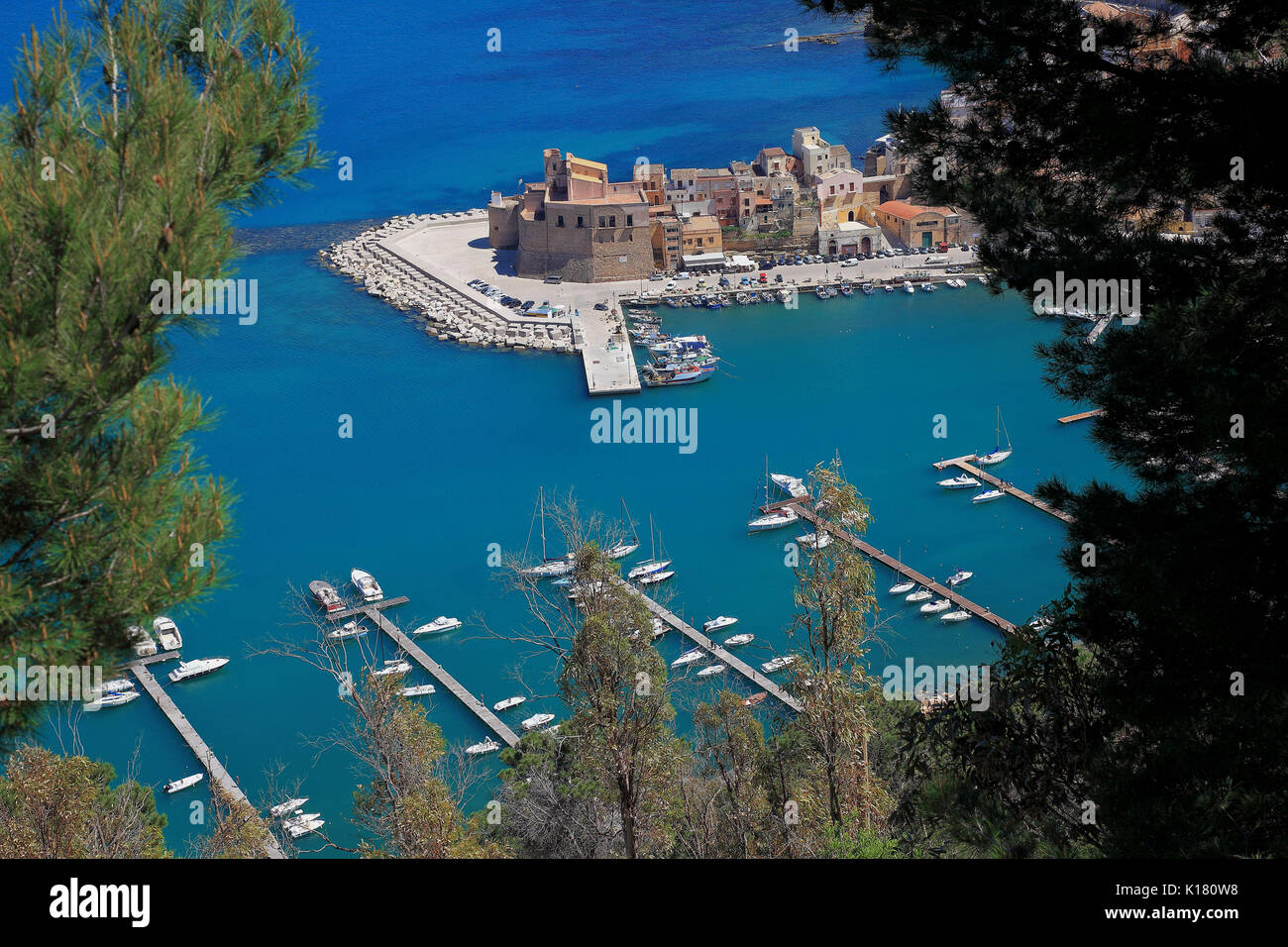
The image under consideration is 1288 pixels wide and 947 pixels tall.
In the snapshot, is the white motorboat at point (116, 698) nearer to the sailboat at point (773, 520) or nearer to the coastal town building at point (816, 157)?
the sailboat at point (773, 520)

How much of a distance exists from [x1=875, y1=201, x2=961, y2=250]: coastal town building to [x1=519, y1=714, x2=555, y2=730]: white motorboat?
16.0 metres

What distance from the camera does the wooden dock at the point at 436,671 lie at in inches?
444

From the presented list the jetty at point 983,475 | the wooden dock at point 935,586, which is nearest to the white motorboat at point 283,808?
the wooden dock at point 935,586

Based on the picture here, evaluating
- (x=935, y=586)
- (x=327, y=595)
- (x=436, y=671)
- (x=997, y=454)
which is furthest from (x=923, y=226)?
(x=436, y=671)

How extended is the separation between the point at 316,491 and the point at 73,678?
1448 cm

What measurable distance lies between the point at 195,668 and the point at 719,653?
211 inches

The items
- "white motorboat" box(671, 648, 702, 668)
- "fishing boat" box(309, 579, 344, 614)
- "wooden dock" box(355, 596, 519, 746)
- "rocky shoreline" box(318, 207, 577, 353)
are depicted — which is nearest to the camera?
"wooden dock" box(355, 596, 519, 746)

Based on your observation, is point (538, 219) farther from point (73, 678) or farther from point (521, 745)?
point (73, 678)

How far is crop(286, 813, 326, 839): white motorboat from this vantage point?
9328mm

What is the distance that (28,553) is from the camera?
2605 mm

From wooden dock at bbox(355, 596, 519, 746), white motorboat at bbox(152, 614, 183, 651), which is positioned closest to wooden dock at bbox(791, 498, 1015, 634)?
wooden dock at bbox(355, 596, 519, 746)

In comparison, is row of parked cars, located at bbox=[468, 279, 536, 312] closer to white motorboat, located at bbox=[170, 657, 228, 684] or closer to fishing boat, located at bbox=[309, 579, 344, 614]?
fishing boat, located at bbox=[309, 579, 344, 614]

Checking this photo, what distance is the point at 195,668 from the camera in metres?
12.6

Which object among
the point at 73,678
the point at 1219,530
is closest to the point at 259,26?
the point at 73,678
